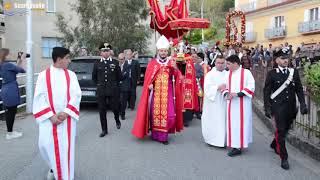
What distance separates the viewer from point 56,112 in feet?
19.8

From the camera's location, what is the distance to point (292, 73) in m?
7.42

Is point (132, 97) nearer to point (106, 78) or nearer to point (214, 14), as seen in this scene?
point (106, 78)

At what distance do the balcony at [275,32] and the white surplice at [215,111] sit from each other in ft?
114

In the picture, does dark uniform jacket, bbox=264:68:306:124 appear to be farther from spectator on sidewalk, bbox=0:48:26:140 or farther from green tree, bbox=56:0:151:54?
green tree, bbox=56:0:151:54

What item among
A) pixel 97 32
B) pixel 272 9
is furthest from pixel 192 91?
pixel 272 9

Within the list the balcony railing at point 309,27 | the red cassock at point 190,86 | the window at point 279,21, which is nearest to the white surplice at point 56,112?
the red cassock at point 190,86

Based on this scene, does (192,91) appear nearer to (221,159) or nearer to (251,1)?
(221,159)

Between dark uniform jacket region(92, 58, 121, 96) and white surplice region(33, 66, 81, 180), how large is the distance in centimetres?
411

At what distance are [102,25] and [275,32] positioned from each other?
25.3 m

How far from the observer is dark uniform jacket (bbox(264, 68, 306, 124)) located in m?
7.33

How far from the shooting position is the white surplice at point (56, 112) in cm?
599

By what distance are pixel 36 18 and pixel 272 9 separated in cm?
2269

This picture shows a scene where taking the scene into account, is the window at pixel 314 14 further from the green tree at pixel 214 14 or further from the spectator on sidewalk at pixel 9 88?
the spectator on sidewalk at pixel 9 88

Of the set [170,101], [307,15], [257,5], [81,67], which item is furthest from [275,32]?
[170,101]
